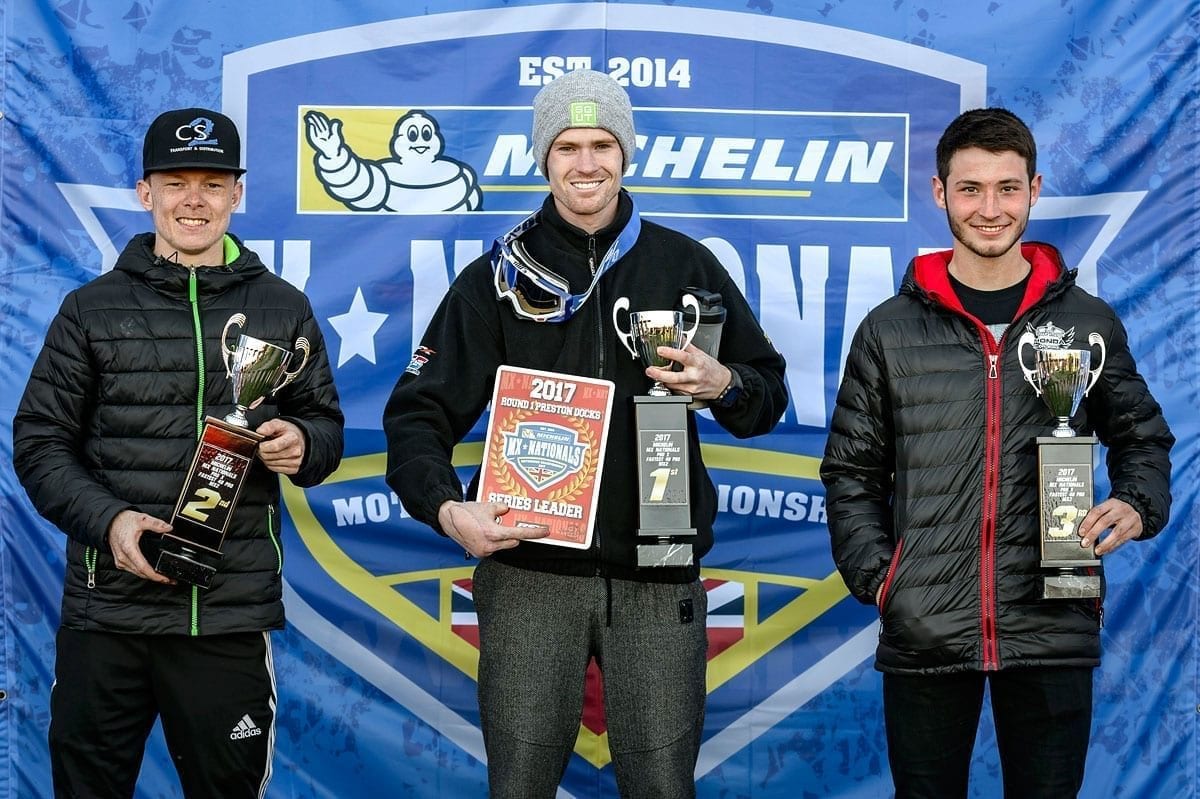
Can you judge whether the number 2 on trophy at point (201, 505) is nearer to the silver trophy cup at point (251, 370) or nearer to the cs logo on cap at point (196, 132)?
the silver trophy cup at point (251, 370)

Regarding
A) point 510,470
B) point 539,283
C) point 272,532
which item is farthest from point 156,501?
point 539,283

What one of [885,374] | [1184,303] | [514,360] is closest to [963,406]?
[885,374]

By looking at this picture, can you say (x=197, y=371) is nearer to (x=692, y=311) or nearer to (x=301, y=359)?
(x=301, y=359)

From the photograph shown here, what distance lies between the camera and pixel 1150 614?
13.0ft

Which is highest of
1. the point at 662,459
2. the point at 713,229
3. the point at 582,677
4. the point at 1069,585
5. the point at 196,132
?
the point at 196,132

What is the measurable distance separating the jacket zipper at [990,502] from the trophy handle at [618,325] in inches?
27.8

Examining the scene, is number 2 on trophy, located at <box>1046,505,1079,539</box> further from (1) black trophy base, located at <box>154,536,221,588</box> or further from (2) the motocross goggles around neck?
(1) black trophy base, located at <box>154,536,221,588</box>

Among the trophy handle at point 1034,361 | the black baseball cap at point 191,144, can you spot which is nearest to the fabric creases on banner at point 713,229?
the black baseball cap at point 191,144

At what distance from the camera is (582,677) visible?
9.96ft

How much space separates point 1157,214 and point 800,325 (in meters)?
1.00

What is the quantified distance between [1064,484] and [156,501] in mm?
1825

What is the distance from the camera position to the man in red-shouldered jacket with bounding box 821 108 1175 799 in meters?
2.87

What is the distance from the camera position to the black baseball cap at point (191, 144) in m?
3.14

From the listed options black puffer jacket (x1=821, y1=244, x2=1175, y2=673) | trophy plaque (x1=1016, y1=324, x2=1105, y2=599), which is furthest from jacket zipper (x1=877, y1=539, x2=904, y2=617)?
trophy plaque (x1=1016, y1=324, x2=1105, y2=599)
